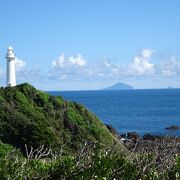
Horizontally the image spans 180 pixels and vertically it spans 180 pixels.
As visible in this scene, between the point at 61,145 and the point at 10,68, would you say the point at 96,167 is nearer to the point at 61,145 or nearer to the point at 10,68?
the point at 61,145

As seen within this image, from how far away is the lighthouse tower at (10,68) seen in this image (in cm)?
3500

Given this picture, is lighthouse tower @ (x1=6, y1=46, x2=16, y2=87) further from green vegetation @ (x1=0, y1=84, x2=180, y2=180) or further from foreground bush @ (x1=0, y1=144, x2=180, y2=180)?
foreground bush @ (x1=0, y1=144, x2=180, y2=180)

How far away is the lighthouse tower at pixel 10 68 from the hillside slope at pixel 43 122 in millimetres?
14172

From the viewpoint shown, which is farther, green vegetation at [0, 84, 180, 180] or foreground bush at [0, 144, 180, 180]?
green vegetation at [0, 84, 180, 180]

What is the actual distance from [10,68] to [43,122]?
17.9 metres

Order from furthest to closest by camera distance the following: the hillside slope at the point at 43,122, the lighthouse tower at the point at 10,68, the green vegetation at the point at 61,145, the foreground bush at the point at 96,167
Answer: the lighthouse tower at the point at 10,68 → the hillside slope at the point at 43,122 → the green vegetation at the point at 61,145 → the foreground bush at the point at 96,167

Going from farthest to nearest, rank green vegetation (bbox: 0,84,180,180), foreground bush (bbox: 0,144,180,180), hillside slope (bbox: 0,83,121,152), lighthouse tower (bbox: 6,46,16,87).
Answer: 1. lighthouse tower (bbox: 6,46,16,87)
2. hillside slope (bbox: 0,83,121,152)
3. green vegetation (bbox: 0,84,180,180)
4. foreground bush (bbox: 0,144,180,180)

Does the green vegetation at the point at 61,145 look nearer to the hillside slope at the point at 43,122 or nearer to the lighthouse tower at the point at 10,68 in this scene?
the hillside slope at the point at 43,122

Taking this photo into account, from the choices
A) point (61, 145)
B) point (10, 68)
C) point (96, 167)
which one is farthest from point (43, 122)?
point (10, 68)

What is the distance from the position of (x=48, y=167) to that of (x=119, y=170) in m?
1.20

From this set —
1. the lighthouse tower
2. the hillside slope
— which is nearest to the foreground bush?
the hillside slope

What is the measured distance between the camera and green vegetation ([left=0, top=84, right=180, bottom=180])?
8789 millimetres

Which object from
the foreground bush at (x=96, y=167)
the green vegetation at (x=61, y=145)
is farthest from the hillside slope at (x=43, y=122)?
the foreground bush at (x=96, y=167)

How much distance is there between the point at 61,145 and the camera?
57.1ft
